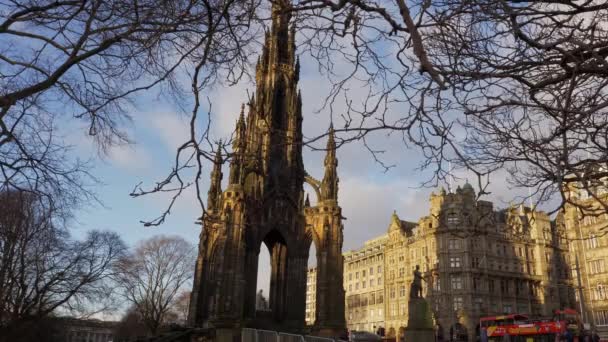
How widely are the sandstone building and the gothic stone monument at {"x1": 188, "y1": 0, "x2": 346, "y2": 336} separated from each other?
25830mm

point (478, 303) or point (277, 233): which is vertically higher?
point (277, 233)

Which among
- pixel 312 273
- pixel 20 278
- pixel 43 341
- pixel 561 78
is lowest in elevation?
pixel 43 341

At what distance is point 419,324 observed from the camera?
13.5 metres

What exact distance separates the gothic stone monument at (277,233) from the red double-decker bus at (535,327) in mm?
16251

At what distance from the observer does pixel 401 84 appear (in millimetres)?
5719

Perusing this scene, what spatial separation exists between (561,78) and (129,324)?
65780mm

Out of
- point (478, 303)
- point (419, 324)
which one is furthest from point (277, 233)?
point (478, 303)

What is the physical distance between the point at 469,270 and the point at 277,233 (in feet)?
110

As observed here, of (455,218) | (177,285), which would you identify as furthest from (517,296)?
(177,285)

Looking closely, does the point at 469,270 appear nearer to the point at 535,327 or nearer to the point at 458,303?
the point at 458,303

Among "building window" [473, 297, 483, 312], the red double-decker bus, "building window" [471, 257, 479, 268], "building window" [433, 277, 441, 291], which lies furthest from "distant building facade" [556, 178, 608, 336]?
the red double-decker bus

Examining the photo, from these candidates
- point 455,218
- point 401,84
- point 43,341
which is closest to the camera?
point 401,84

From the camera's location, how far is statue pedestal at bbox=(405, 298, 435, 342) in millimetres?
13398

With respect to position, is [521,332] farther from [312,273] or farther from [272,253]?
[312,273]
